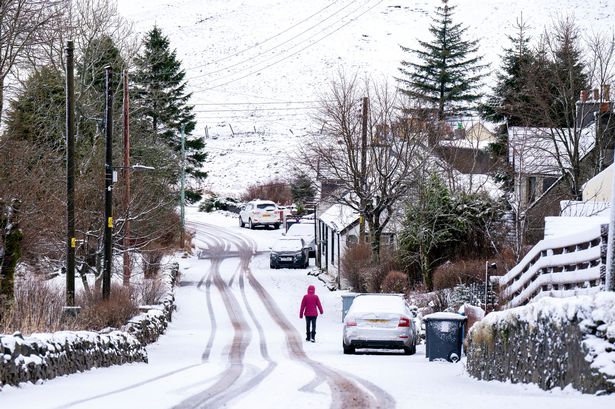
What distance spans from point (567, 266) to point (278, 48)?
145069 mm

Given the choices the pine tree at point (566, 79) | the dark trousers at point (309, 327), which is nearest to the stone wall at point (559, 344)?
the dark trousers at point (309, 327)

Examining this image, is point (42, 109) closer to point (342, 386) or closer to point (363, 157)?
point (363, 157)

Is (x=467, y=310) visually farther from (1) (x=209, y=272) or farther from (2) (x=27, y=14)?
(1) (x=209, y=272)

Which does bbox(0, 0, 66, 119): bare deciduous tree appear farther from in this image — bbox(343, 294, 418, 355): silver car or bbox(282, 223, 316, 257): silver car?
bbox(282, 223, 316, 257): silver car

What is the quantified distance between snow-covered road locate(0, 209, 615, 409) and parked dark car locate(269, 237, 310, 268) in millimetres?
16332

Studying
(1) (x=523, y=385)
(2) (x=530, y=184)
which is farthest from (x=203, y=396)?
(2) (x=530, y=184)

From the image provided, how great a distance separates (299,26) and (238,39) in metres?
13.2

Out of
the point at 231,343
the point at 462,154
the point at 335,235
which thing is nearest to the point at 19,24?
the point at 231,343

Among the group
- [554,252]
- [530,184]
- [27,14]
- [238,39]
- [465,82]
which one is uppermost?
[238,39]

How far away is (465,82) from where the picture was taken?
69625 mm

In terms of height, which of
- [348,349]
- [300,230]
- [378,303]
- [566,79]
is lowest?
[348,349]

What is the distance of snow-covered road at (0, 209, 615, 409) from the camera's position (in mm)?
10195

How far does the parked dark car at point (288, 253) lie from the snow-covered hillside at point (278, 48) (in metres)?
39.9

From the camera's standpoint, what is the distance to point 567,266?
15.2 meters
